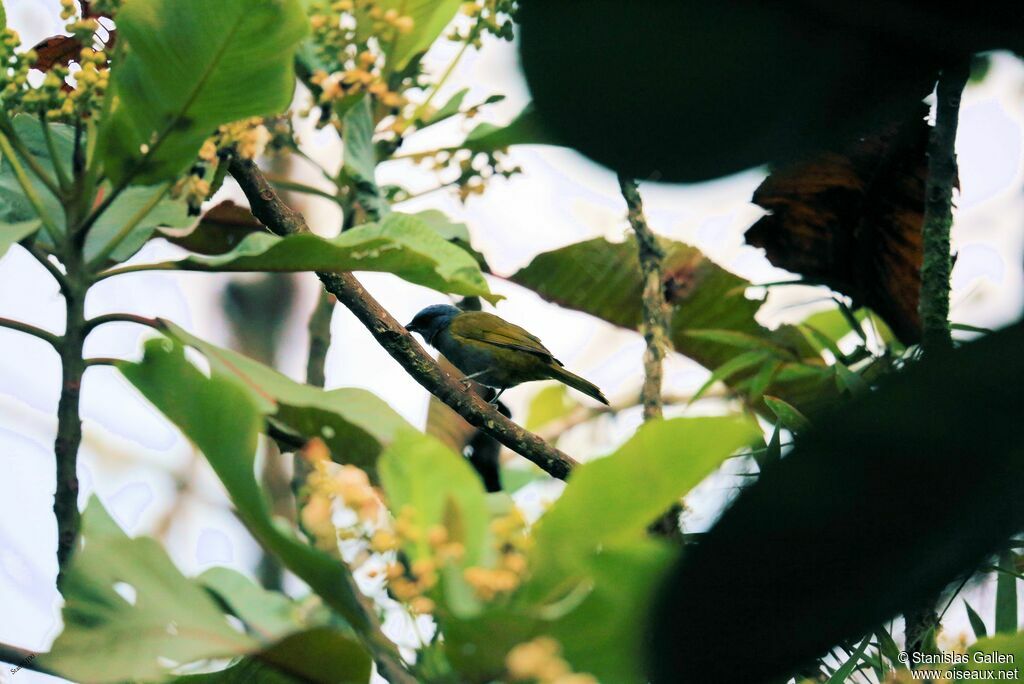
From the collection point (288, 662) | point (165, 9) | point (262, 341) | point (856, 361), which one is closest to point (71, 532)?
point (165, 9)

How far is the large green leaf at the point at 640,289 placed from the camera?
297 cm

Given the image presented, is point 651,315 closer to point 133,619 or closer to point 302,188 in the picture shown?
point 302,188

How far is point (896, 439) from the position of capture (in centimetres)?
20

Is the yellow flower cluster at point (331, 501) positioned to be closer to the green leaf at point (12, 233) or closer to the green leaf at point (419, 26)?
the green leaf at point (12, 233)

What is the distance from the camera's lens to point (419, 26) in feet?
8.23

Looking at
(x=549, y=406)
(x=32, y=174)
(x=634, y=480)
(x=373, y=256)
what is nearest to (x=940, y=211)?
(x=634, y=480)

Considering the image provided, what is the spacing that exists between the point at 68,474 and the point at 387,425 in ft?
1.77

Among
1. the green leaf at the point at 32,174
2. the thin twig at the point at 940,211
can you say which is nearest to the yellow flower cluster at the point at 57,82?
the green leaf at the point at 32,174

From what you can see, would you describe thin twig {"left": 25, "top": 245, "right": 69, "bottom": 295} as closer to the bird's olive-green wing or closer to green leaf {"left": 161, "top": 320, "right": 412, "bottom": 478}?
green leaf {"left": 161, "top": 320, "right": 412, "bottom": 478}

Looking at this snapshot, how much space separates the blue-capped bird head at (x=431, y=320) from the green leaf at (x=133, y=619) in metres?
3.83

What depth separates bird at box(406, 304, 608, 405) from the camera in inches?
156

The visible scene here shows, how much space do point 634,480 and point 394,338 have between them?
134cm

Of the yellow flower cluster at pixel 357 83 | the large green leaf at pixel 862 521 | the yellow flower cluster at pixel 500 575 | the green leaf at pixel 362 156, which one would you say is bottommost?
the large green leaf at pixel 862 521

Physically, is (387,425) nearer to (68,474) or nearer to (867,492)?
(68,474)
